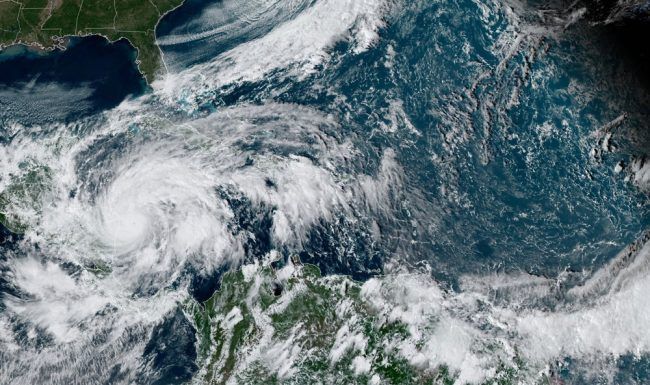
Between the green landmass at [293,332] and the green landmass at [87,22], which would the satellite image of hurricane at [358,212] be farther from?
the green landmass at [87,22]

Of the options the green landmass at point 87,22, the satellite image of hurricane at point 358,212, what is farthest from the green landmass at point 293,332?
the green landmass at point 87,22

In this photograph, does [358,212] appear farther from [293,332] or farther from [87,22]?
[87,22]

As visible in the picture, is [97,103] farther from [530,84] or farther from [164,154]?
[530,84]

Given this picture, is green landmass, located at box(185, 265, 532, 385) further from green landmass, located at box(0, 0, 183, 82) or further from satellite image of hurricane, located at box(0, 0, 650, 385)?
green landmass, located at box(0, 0, 183, 82)

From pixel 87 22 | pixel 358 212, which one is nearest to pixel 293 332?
pixel 358 212

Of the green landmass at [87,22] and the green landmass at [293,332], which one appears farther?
the green landmass at [87,22]

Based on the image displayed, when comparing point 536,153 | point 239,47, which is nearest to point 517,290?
point 536,153

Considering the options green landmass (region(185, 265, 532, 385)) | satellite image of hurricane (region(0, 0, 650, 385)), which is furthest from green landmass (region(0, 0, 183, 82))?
green landmass (region(185, 265, 532, 385))
